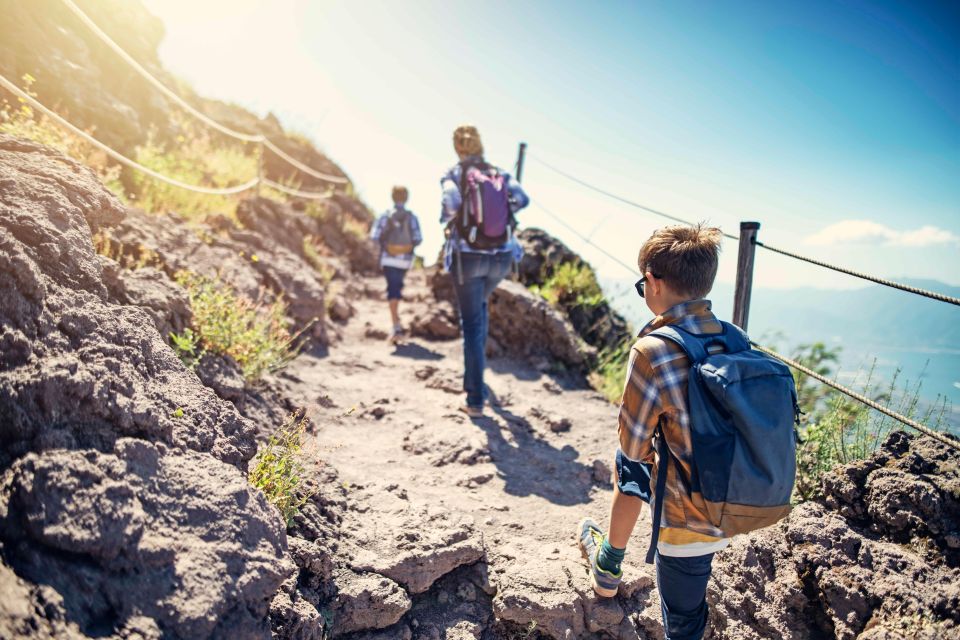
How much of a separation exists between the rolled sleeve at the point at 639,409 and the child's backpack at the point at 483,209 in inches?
99.1

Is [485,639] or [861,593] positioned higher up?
[861,593]

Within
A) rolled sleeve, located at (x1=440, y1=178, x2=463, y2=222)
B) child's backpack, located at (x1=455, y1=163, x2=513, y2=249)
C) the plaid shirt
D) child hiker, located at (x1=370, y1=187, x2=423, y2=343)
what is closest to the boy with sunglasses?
the plaid shirt

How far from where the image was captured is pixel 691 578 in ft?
6.16

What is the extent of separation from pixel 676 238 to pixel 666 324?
13.2 inches

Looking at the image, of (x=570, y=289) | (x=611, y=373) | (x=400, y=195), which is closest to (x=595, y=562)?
(x=611, y=373)

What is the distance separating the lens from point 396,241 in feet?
23.2

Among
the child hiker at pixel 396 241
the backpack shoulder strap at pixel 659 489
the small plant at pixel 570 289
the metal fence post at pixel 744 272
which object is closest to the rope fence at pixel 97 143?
the child hiker at pixel 396 241

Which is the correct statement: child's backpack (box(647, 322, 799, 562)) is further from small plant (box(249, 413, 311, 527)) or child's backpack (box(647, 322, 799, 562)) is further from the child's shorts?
small plant (box(249, 413, 311, 527))

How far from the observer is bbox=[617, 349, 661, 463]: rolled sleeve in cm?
178

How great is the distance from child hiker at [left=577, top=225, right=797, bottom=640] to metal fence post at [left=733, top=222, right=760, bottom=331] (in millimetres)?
1631

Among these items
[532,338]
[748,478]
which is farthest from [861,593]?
[532,338]

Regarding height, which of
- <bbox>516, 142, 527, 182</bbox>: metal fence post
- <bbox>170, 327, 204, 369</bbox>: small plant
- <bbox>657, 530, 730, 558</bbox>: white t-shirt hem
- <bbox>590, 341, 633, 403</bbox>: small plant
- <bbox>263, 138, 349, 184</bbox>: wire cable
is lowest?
<bbox>170, 327, 204, 369</bbox>: small plant

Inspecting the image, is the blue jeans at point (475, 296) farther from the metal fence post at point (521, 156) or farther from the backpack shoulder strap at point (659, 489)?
the metal fence post at point (521, 156)

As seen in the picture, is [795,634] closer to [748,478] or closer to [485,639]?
[748,478]
